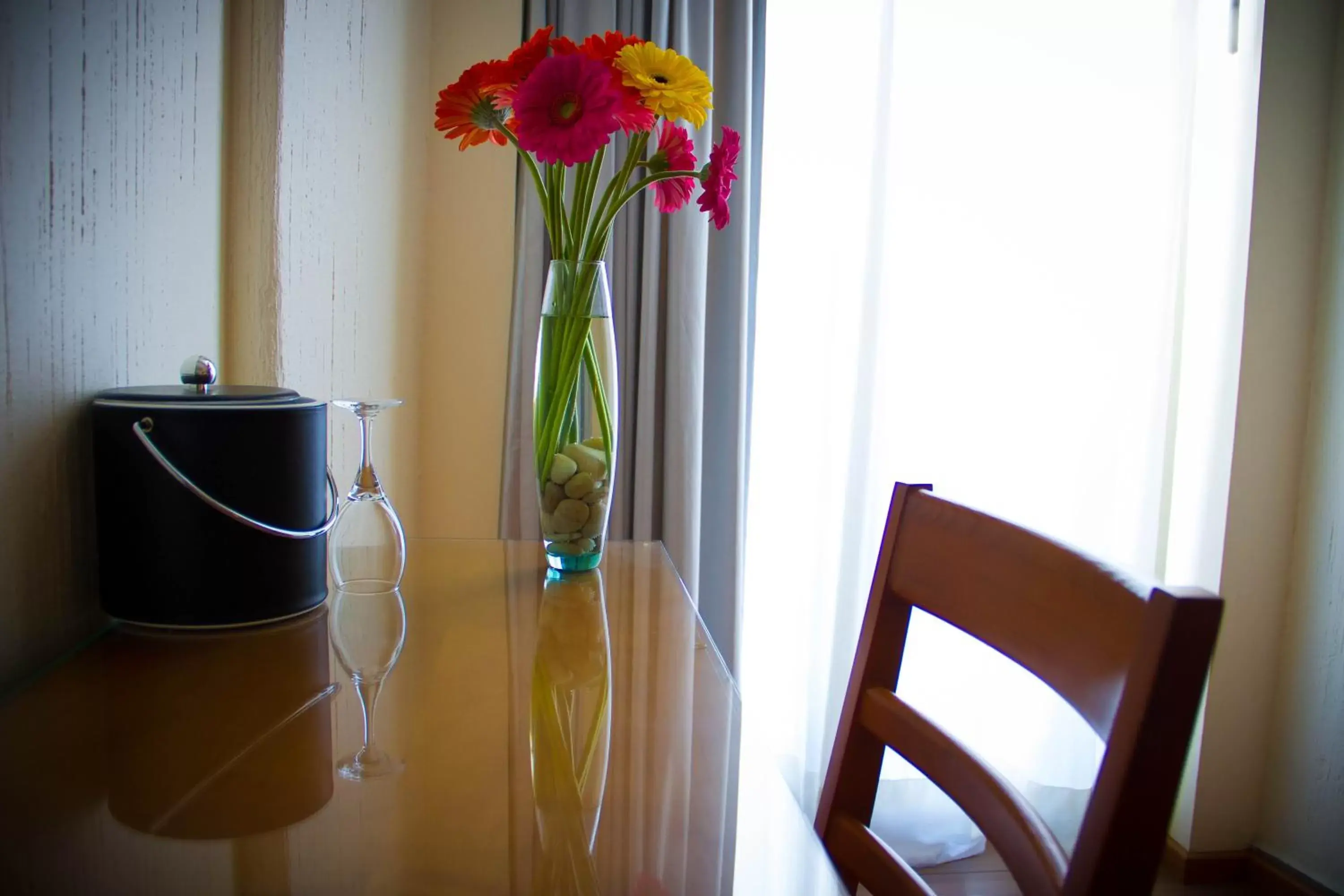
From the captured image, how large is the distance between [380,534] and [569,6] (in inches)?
58.9

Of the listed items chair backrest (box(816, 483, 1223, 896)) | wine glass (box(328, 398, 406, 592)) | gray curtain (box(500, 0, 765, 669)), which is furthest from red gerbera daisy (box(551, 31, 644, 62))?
gray curtain (box(500, 0, 765, 669))

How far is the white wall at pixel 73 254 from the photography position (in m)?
0.56

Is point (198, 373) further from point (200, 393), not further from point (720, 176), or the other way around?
point (720, 176)

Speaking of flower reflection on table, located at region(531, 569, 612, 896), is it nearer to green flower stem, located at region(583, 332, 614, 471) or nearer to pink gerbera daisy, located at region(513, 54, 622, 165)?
green flower stem, located at region(583, 332, 614, 471)

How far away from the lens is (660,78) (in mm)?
830

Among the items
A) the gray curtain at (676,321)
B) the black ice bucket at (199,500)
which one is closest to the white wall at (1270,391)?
the gray curtain at (676,321)

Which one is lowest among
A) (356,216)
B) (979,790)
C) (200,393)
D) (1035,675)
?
(979,790)

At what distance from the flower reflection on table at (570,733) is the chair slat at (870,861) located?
26 centimetres

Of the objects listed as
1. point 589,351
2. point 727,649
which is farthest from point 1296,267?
point 589,351

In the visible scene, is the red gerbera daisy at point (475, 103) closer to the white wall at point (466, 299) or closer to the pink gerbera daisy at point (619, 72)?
the pink gerbera daisy at point (619, 72)

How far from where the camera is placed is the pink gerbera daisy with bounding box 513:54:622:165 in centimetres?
79

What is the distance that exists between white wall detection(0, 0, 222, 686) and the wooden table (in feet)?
0.25

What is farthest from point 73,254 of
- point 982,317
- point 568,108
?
point 982,317

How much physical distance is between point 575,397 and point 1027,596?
0.49 m
